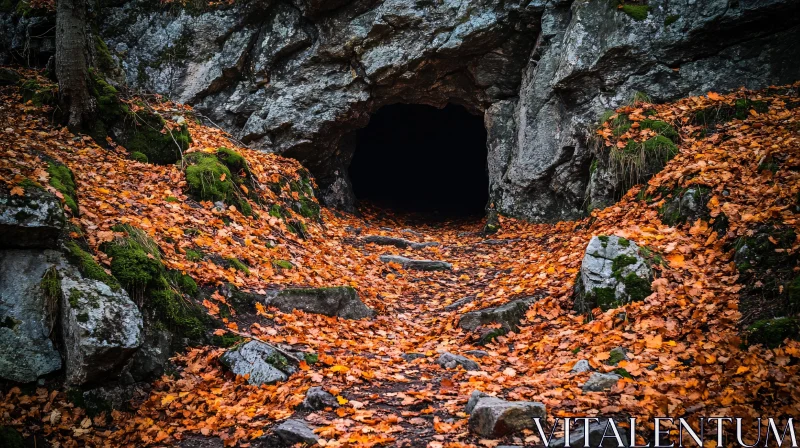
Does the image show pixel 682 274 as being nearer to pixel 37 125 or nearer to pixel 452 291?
pixel 452 291

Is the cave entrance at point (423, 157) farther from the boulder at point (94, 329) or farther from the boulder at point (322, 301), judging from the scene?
the boulder at point (94, 329)

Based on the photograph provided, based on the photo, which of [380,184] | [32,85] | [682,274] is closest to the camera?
[682,274]

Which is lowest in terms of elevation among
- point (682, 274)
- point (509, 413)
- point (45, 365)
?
point (45, 365)

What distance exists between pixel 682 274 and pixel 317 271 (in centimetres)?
436

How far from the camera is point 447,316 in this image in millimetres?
6172

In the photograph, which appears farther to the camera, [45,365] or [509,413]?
[45,365]

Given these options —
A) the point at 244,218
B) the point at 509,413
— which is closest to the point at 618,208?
the point at 509,413

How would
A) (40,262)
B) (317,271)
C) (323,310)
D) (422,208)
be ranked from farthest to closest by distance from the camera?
1. (422,208)
2. (317,271)
3. (323,310)
4. (40,262)

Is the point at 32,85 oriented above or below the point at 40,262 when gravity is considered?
above

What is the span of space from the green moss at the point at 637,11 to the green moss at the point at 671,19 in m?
0.33

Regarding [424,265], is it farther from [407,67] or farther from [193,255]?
[407,67]

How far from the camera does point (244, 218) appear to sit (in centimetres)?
728

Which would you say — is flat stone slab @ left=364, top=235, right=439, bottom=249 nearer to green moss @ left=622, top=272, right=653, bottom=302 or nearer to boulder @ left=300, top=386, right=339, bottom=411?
green moss @ left=622, top=272, right=653, bottom=302

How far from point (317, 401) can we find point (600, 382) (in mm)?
2130
